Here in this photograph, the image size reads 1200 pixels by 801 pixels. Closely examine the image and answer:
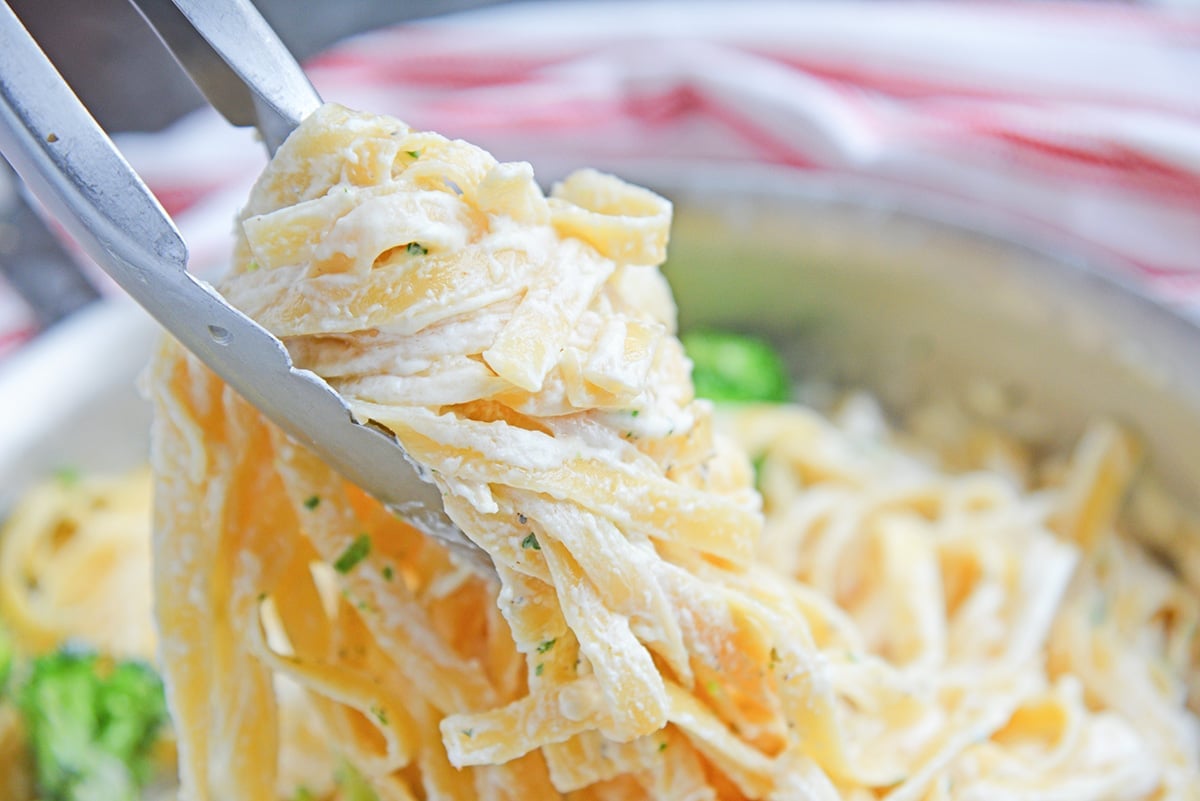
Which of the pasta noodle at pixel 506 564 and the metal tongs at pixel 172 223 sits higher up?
the metal tongs at pixel 172 223

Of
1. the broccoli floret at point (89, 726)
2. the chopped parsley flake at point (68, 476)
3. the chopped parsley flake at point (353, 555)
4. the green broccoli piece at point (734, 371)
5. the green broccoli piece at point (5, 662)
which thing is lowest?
the green broccoli piece at point (734, 371)

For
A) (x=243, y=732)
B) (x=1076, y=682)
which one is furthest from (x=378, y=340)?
(x=1076, y=682)

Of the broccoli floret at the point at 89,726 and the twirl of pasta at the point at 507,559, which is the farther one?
the broccoli floret at the point at 89,726

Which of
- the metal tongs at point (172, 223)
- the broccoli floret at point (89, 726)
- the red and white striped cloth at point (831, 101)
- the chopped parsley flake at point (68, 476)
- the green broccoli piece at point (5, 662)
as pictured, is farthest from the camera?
the red and white striped cloth at point (831, 101)

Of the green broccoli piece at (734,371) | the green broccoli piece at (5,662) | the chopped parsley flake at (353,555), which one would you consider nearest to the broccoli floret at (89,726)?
the green broccoli piece at (5,662)

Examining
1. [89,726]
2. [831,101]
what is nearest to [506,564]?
[89,726]

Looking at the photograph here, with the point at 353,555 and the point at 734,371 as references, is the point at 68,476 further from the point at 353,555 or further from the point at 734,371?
the point at 734,371

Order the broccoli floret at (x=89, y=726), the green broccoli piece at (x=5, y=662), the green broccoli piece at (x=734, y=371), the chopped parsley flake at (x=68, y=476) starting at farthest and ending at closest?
the green broccoli piece at (x=734, y=371) → the chopped parsley flake at (x=68, y=476) → the green broccoli piece at (x=5, y=662) → the broccoli floret at (x=89, y=726)

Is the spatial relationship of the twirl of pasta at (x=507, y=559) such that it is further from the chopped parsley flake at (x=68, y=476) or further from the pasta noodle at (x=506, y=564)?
the chopped parsley flake at (x=68, y=476)
